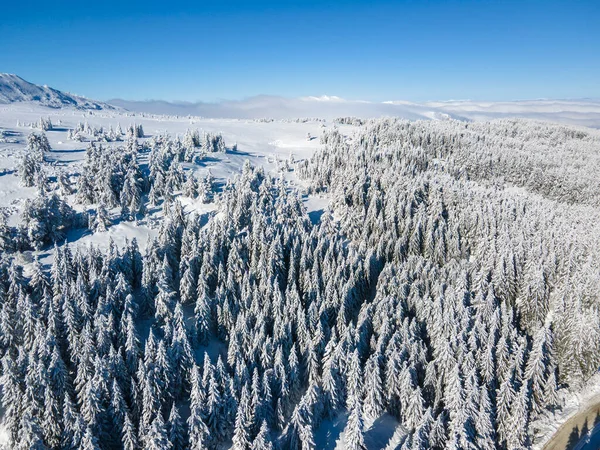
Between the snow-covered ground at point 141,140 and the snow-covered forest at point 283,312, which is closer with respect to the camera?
the snow-covered forest at point 283,312

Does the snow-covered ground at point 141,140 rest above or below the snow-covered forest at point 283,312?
above

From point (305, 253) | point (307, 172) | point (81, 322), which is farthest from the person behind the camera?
point (307, 172)

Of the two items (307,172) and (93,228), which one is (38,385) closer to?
(93,228)

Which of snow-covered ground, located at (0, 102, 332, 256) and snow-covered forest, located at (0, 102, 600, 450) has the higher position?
snow-covered ground, located at (0, 102, 332, 256)

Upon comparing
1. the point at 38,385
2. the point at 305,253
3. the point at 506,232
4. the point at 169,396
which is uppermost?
the point at 506,232

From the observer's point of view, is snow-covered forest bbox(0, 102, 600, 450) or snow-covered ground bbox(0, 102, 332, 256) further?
snow-covered ground bbox(0, 102, 332, 256)

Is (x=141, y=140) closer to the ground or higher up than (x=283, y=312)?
higher up

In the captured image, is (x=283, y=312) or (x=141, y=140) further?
(x=141, y=140)

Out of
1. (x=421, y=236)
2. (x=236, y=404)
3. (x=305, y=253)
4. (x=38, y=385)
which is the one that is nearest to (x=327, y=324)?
(x=305, y=253)
